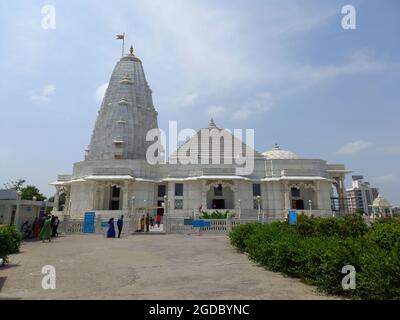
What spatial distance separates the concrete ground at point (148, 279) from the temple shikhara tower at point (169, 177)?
64.2 feet

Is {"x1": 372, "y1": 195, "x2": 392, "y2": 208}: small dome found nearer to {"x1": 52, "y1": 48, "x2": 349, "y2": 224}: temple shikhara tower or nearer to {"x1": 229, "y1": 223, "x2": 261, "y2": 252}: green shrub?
{"x1": 52, "y1": 48, "x2": 349, "y2": 224}: temple shikhara tower

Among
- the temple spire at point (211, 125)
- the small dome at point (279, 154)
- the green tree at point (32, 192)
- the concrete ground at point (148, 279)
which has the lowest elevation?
the concrete ground at point (148, 279)

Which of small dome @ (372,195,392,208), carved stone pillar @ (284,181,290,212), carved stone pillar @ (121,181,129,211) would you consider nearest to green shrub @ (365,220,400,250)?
carved stone pillar @ (284,181,290,212)

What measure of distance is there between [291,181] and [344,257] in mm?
28155

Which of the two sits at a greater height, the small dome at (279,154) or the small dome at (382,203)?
the small dome at (279,154)

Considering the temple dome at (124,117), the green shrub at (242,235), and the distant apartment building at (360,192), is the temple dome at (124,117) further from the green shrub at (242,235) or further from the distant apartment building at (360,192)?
the distant apartment building at (360,192)

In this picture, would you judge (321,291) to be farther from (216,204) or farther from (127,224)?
(216,204)

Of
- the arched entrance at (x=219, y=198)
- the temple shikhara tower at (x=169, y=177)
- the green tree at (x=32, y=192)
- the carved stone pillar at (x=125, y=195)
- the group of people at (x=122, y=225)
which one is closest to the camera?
the group of people at (x=122, y=225)

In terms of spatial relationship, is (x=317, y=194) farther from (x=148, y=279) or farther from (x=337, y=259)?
(x=148, y=279)

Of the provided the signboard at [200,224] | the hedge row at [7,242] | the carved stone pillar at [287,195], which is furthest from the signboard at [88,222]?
the carved stone pillar at [287,195]

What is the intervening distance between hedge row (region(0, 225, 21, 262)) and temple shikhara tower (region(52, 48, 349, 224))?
17.6 m

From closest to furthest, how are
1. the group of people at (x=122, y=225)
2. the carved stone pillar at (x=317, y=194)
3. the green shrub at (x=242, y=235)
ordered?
the green shrub at (x=242, y=235), the group of people at (x=122, y=225), the carved stone pillar at (x=317, y=194)

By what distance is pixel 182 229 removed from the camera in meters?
19.5

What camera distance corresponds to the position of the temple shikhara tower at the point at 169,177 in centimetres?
3072
